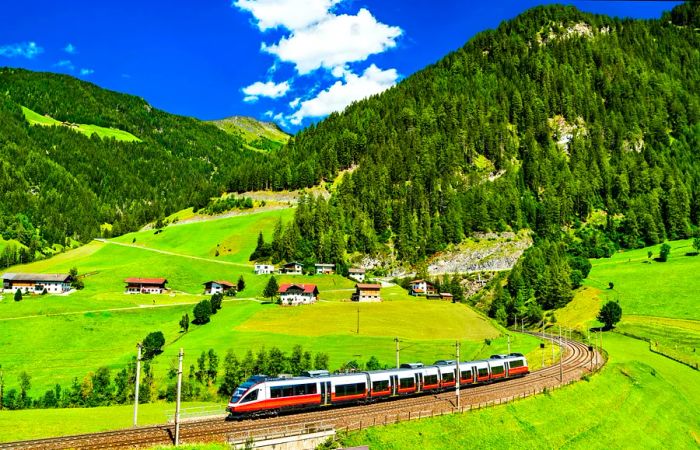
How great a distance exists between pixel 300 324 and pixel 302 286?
2789 centimetres

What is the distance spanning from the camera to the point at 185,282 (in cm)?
15700

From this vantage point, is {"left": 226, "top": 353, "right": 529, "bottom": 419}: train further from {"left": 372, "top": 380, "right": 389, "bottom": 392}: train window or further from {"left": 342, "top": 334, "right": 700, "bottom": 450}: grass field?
{"left": 342, "top": 334, "right": 700, "bottom": 450}: grass field

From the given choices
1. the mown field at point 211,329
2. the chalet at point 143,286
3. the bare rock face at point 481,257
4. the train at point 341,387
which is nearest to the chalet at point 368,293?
the mown field at point 211,329

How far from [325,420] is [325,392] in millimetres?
4853

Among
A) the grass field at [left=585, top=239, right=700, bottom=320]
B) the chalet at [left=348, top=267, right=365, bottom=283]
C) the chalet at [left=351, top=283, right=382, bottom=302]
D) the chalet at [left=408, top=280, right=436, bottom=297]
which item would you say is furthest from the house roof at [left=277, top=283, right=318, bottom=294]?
the grass field at [left=585, top=239, right=700, bottom=320]

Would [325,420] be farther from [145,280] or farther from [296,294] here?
[145,280]

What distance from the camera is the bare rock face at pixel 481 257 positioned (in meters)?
187

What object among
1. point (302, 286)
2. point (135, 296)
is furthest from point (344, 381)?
point (135, 296)

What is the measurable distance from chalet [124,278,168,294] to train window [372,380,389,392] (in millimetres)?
109563

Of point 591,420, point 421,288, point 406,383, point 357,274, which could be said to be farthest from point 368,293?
point 591,420

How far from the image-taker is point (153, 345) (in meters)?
89.6

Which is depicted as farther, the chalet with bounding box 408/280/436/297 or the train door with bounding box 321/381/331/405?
the chalet with bounding box 408/280/436/297

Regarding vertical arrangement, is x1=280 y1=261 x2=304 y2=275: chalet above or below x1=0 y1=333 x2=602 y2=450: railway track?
above

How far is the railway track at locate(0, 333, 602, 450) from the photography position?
33.7 metres
